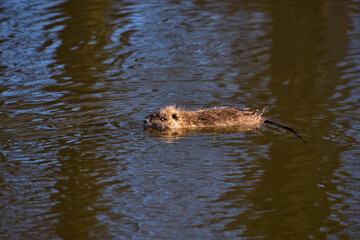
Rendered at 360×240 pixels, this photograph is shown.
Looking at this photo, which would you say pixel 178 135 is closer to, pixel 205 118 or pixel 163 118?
pixel 163 118

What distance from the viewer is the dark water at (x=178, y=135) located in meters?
4.75

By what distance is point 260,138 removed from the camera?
253 inches

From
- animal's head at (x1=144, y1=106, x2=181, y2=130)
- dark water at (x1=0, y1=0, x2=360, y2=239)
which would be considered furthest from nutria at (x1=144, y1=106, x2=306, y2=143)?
dark water at (x1=0, y1=0, x2=360, y2=239)

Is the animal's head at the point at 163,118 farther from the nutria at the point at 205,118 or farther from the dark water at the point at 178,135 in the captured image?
the dark water at the point at 178,135

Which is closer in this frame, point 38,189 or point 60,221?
point 60,221

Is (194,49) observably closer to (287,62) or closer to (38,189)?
(287,62)

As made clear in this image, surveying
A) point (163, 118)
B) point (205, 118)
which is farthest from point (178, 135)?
point (205, 118)

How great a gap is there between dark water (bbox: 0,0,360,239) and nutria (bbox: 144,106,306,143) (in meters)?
0.20

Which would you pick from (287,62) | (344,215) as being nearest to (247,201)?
(344,215)

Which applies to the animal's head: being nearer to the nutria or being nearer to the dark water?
the nutria

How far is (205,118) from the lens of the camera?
6895 mm

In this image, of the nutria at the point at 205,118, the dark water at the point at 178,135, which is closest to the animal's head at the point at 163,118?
the nutria at the point at 205,118

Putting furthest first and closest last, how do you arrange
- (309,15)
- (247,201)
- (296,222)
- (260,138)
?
(309,15)
(260,138)
(247,201)
(296,222)

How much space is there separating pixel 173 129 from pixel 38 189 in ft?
7.14
